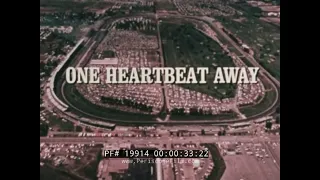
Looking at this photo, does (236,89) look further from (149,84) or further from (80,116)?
(80,116)

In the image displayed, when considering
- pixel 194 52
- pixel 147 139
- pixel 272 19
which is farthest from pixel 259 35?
pixel 147 139

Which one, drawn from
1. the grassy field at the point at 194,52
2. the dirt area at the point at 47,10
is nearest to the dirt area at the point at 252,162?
the grassy field at the point at 194,52

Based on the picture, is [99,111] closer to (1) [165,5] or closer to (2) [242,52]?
(1) [165,5]

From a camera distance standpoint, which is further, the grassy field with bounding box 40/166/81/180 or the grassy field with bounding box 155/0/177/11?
the grassy field with bounding box 155/0/177/11

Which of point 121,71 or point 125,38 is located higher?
point 125,38

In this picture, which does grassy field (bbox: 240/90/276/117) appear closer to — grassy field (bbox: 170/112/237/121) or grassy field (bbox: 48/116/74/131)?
grassy field (bbox: 170/112/237/121)

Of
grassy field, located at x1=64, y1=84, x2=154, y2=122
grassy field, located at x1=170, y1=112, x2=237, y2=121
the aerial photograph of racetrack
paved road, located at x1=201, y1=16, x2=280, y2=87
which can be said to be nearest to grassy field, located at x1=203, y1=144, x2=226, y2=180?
the aerial photograph of racetrack

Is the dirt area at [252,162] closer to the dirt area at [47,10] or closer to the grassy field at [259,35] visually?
the grassy field at [259,35]
